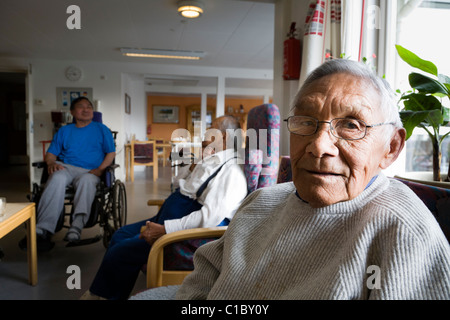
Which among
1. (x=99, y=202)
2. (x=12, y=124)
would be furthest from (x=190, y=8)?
(x=12, y=124)

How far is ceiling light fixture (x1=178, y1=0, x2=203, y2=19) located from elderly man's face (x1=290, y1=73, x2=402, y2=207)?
3119mm

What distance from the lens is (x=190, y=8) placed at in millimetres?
3477

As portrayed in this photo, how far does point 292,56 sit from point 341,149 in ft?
7.27

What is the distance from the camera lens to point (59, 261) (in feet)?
8.39

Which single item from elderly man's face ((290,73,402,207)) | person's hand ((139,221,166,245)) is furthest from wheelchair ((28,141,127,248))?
elderly man's face ((290,73,402,207))

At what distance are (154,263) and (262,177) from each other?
685 millimetres

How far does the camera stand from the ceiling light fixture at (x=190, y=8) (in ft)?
11.3

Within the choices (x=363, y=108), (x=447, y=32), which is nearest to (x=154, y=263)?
(x=363, y=108)

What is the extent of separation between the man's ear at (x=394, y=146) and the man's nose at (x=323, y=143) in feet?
0.47

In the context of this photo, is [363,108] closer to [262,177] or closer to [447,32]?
[262,177]

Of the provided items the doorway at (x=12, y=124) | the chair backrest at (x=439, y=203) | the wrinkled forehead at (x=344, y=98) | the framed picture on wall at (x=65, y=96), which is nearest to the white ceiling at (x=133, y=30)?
the framed picture on wall at (x=65, y=96)

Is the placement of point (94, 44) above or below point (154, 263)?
above

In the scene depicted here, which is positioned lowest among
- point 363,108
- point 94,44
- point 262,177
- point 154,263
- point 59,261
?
point 59,261

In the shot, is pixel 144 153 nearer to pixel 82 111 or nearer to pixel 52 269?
pixel 82 111
